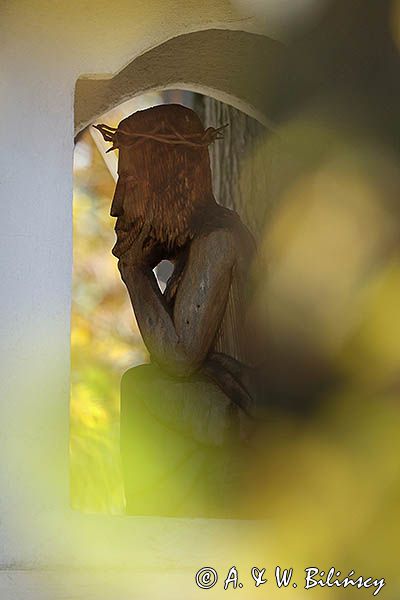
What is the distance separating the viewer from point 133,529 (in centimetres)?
322

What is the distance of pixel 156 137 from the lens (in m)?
3.66

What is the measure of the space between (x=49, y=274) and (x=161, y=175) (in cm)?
51

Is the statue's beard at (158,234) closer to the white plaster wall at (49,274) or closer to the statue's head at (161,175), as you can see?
the statue's head at (161,175)

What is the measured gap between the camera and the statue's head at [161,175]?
11.9 feet

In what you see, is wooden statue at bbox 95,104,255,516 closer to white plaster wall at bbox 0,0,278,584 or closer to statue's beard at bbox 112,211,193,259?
statue's beard at bbox 112,211,193,259

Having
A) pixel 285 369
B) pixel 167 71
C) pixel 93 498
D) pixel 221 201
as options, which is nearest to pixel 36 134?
pixel 167 71

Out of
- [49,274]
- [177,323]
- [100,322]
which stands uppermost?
[49,274]

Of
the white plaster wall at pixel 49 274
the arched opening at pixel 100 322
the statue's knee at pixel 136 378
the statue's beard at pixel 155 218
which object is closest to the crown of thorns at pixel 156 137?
the statue's beard at pixel 155 218

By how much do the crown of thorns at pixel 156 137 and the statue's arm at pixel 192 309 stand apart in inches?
11.7

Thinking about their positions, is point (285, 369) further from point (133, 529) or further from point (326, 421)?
point (133, 529)

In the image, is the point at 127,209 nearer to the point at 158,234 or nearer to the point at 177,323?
the point at 158,234

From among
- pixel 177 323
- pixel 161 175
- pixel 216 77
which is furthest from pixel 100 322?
pixel 177 323

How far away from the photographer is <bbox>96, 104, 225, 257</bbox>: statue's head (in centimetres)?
362

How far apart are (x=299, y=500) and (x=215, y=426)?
0.99ft
